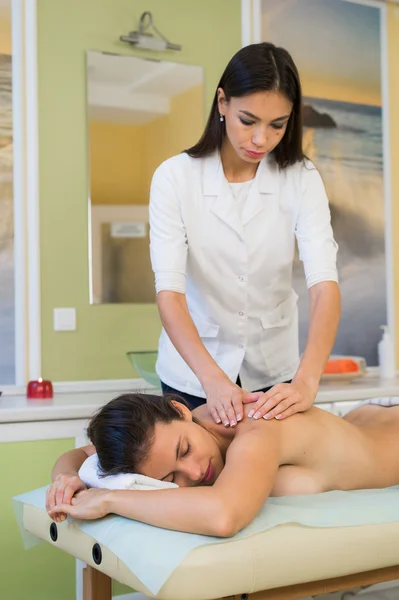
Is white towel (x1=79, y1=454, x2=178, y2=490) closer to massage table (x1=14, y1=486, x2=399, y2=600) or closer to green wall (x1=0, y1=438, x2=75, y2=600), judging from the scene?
massage table (x1=14, y1=486, x2=399, y2=600)

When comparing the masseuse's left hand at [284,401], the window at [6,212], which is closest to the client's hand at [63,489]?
the masseuse's left hand at [284,401]

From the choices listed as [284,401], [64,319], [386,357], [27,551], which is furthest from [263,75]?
[386,357]

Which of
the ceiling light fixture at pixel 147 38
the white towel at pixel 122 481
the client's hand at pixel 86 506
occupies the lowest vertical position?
the client's hand at pixel 86 506

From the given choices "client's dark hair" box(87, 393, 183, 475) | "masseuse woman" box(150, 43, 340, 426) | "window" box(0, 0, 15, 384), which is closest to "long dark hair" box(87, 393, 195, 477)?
"client's dark hair" box(87, 393, 183, 475)

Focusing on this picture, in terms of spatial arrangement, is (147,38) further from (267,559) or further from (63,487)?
(267,559)

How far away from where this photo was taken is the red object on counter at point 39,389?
272cm

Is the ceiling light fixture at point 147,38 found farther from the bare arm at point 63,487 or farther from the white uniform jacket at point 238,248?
the bare arm at point 63,487

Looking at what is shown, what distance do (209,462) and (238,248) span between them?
66 cm

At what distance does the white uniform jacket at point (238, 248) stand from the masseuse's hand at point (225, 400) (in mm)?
317

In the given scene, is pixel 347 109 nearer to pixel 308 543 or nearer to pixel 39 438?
pixel 39 438

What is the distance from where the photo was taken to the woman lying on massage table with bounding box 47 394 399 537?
4.61 feet

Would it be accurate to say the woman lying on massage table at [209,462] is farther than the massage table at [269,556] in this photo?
Yes

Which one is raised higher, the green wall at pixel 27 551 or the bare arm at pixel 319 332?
the bare arm at pixel 319 332

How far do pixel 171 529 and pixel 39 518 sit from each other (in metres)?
0.43
